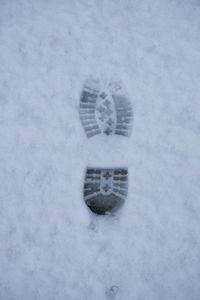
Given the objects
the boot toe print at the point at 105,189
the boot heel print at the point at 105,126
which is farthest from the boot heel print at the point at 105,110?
the boot toe print at the point at 105,189

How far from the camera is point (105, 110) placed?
114cm

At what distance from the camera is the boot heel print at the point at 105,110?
3.75 feet

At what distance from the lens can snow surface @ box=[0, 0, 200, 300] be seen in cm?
114

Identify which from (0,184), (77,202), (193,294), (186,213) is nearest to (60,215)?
(77,202)

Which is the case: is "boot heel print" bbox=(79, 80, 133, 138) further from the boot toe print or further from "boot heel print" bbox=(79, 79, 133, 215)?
the boot toe print

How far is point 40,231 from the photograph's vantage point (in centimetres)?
114

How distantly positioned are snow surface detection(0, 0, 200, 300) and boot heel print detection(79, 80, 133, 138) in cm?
3

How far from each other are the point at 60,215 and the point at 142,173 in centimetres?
40

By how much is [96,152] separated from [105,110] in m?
0.19

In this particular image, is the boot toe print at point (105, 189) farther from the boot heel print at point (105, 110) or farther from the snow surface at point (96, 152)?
the boot heel print at point (105, 110)

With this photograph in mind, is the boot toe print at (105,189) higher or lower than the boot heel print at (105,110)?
lower

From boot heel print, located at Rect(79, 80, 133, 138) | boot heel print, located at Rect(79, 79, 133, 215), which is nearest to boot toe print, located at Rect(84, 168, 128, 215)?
boot heel print, located at Rect(79, 79, 133, 215)

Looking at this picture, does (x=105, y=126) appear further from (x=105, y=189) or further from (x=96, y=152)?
(x=105, y=189)

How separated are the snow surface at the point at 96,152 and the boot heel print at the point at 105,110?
3 cm
